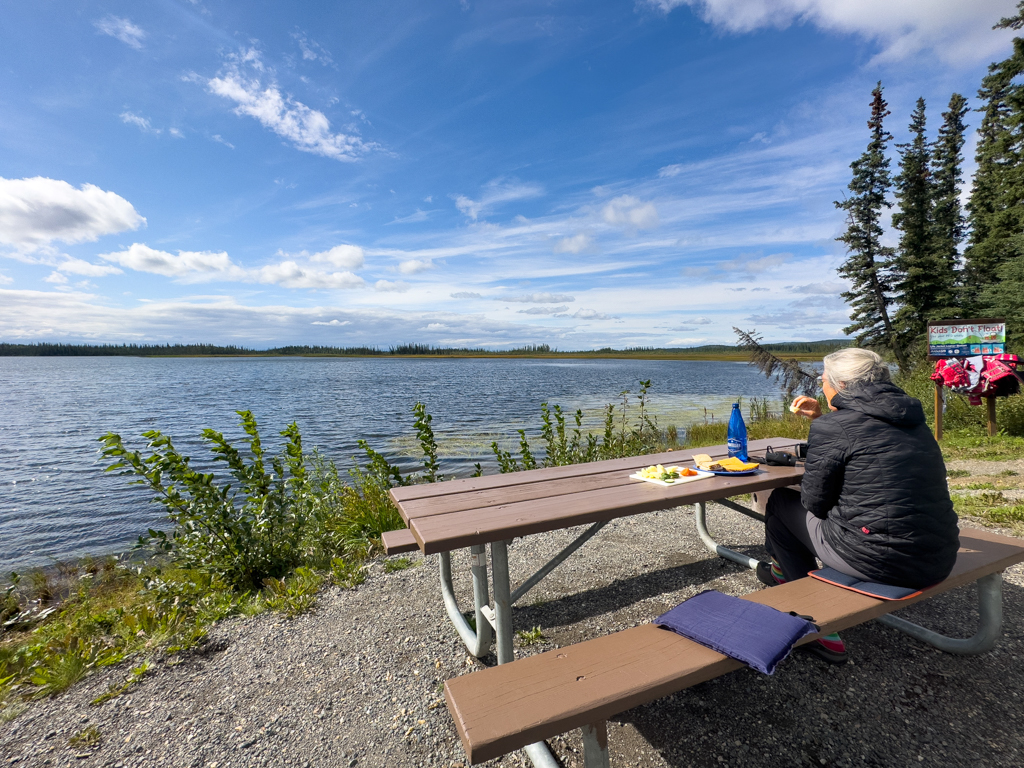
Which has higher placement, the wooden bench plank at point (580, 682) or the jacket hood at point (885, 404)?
the jacket hood at point (885, 404)

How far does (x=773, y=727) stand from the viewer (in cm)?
229

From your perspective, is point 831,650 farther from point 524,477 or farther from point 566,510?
point 524,477

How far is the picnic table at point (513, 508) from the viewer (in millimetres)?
2295

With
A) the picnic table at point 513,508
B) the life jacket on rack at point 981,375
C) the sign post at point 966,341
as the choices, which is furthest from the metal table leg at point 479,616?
the life jacket on rack at point 981,375

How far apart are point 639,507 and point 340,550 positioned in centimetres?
324

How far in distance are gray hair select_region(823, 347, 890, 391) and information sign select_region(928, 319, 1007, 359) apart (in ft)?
25.1

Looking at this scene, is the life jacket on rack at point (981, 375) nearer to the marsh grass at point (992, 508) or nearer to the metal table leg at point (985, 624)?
Answer: the marsh grass at point (992, 508)

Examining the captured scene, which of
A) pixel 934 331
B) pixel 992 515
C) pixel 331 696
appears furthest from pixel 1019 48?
pixel 331 696

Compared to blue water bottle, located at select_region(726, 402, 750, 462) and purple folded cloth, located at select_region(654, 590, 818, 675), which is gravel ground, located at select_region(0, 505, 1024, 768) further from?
blue water bottle, located at select_region(726, 402, 750, 462)

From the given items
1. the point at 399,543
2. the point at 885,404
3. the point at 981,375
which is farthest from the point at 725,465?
the point at 981,375

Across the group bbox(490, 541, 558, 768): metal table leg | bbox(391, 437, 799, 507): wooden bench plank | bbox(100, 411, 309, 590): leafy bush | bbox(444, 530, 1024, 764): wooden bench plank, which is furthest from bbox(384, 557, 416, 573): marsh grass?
bbox(444, 530, 1024, 764): wooden bench plank

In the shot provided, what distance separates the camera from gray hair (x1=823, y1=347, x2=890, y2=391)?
2.57 m

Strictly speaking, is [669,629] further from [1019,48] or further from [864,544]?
[1019,48]

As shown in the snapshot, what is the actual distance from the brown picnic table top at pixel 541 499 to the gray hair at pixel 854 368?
699mm
